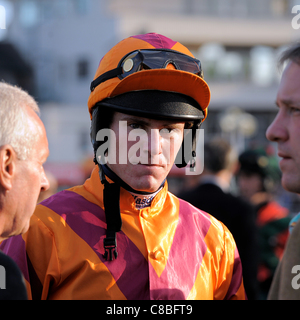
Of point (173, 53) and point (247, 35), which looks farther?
point (247, 35)

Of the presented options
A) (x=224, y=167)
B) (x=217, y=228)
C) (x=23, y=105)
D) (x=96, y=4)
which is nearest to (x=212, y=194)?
(x=224, y=167)

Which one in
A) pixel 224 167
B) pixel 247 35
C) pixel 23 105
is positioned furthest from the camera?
pixel 247 35

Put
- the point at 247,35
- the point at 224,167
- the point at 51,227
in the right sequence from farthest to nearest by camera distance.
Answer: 1. the point at 247,35
2. the point at 224,167
3. the point at 51,227

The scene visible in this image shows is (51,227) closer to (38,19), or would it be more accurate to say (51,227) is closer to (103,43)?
(103,43)

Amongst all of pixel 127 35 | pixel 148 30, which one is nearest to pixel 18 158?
pixel 127 35

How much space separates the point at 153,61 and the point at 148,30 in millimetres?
18591

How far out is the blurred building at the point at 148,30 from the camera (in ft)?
62.7

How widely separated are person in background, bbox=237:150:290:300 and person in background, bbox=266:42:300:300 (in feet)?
6.48

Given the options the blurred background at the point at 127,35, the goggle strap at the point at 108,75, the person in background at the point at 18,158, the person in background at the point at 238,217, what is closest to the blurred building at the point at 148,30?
the blurred background at the point at 127,35

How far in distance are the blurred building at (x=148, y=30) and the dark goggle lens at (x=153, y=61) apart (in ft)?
55.8

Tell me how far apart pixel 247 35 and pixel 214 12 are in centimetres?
221

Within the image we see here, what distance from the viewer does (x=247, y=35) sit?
68.0 ft

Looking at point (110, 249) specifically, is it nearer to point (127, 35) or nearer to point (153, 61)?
point (153, 61)

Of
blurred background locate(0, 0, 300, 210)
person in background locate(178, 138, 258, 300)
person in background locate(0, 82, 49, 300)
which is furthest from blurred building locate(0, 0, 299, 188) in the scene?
person in background locate(0, 82, 49, 300)
